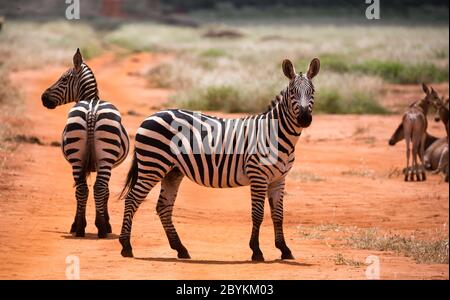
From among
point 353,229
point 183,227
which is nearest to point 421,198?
point 353,229

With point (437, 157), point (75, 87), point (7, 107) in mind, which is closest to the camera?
point (75, 87)

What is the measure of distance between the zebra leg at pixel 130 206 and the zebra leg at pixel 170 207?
0.21 m

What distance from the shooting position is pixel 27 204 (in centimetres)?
1233

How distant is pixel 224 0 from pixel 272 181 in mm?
77755

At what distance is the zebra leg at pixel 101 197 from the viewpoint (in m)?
10.7

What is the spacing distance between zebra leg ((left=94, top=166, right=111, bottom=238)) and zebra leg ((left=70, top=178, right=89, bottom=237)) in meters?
0.13

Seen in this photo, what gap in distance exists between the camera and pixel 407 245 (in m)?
10.5

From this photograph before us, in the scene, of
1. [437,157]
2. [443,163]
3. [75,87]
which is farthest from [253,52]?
[75,87]

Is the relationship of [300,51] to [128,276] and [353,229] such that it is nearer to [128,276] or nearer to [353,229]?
[353,229]

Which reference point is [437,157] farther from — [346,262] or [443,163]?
[346,262]

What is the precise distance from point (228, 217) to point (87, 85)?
2607 millimetres

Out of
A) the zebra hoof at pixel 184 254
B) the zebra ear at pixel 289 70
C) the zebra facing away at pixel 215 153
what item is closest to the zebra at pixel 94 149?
the zebra facing away at pixel 215 153
